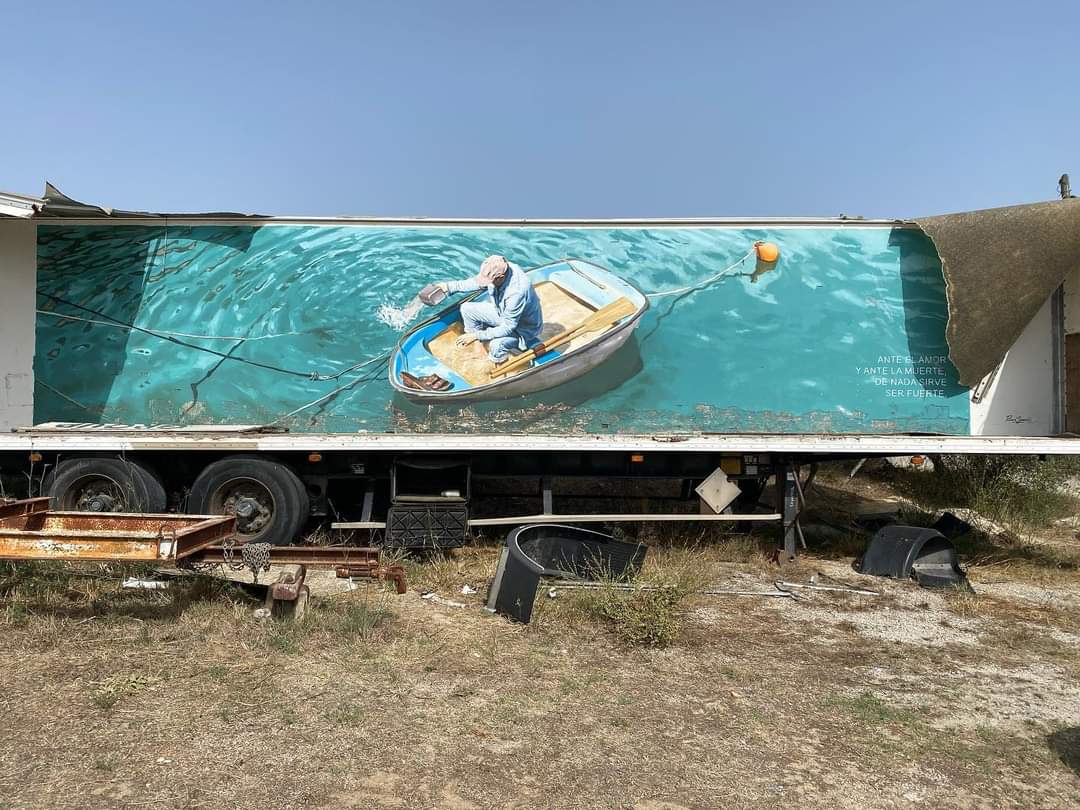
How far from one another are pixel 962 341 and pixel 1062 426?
4.50 feet

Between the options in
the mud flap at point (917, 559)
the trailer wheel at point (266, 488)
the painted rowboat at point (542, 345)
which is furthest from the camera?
the painted rowboat at point (542, 345)

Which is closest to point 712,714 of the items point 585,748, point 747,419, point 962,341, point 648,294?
point 585,748

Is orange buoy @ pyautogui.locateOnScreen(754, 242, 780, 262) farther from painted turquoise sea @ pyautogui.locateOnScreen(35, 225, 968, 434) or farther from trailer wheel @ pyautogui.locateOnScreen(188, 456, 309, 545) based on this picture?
trailer wheel @ pyautogui.locateOnScreen(188, 456, 309, 545)

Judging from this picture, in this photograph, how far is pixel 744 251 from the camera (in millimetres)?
7848

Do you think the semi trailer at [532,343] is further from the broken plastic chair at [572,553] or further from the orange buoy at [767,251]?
the broken plastic chair at [572,553]

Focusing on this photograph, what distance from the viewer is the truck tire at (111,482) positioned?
725 cm

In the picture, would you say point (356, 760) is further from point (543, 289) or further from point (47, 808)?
point (543, 289)

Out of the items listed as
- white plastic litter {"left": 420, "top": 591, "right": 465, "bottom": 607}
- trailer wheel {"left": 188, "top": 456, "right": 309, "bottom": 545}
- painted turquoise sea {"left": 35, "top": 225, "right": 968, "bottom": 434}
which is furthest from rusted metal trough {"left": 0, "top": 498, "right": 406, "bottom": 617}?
painted turquoise sea {"left": 35, "top": 225, "right": 968, "bottom": 434}

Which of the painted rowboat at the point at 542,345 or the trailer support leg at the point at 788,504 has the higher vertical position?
the painted rowboat at the point at 542,345

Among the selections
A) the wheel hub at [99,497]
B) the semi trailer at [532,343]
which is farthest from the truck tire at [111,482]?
the semi trailer at [532,343]

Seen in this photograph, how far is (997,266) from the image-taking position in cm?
729

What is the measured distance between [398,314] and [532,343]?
140cm

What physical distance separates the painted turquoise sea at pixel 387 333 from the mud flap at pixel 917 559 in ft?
3.78

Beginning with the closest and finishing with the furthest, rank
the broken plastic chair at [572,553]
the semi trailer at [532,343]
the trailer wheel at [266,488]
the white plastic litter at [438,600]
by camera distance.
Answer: the white plastic litter at [438,600]
the broken plastic chair at [572,553]
the trailer wheel at [266,488]
the semi trailer at [532,343]
